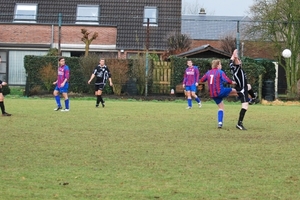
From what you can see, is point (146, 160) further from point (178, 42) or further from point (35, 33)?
point (35, 33)

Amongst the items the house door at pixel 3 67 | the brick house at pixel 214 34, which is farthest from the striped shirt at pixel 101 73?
the brick house at pixel 214 34

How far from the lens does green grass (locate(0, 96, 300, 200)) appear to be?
8.32 metres

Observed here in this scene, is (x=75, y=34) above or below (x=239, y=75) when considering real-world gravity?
above

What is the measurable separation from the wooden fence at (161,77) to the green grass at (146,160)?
1635 centimetres

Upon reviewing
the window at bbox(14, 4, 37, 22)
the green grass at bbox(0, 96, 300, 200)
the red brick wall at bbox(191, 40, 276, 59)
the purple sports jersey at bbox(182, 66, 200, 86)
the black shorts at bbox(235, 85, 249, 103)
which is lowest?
the green grass at bbox(0, 96, 300, 200)

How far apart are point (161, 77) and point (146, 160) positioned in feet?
79.6

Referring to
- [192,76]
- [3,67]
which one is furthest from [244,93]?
[3,67]

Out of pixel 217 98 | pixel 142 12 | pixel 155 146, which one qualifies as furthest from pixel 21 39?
pixel 155 146

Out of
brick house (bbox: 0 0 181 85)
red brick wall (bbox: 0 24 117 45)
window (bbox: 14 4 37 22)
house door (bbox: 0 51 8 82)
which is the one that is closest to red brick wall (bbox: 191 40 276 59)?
brick house (bbox: 0 0 181 85)

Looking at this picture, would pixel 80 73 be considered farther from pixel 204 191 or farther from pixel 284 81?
pixel 204 191

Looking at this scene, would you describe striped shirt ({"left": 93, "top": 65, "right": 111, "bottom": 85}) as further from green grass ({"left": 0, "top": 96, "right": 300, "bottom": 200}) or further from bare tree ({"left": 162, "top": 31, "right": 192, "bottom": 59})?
bare tree ({"left": 162, "top": 31, "right": 192, "bottom": 59})

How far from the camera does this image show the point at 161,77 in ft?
115

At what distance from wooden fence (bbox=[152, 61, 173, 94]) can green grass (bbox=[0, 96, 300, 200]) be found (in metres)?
16.4

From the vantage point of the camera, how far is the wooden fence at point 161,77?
3484 centimetres
